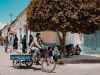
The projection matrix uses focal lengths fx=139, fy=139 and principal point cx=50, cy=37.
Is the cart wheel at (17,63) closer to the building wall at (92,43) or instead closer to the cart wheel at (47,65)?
the cart wheel at (47,65)

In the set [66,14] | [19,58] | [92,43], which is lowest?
[19,58]

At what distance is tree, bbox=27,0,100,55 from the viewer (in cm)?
866

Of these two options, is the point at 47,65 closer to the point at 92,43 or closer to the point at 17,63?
the point at 17,63

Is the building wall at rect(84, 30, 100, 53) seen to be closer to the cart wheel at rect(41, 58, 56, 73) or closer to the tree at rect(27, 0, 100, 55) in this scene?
the tree at rect(27, 0, 100, 55)

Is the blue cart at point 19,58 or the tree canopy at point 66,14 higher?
the tree canopy at point 66,14

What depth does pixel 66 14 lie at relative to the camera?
866 centimetres

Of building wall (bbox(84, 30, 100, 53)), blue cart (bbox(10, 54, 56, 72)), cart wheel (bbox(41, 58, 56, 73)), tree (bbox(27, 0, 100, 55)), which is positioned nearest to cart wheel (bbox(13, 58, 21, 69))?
blue cart (bbox(10, 54, 56, 72))

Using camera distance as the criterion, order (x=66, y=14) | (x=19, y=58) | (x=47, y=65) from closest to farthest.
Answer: (x=47, y=65), (x=19, y=58), (x=66, y=14)

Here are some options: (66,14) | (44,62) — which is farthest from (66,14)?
(44,62)

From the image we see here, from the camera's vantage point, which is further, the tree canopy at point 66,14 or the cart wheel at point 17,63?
the tree canopy at point 66,14

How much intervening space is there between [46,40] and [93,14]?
5772 mm

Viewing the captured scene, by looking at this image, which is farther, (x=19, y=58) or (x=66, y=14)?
(x=66, y=14)

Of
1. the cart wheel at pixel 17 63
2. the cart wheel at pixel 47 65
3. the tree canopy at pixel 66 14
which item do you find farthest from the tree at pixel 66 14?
the cart wheel at pixel 17 63

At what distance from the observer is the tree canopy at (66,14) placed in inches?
341
